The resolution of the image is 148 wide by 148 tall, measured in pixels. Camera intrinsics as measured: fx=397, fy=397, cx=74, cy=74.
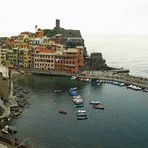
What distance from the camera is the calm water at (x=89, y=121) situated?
174 ft

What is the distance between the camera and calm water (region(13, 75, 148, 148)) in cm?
5316

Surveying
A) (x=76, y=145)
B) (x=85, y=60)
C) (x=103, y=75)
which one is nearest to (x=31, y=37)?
(x=85, y=60)

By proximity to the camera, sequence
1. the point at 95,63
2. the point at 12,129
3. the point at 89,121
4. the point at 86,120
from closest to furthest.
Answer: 1. the point at 12,129
2. the point at 89,121
3. the point at 86,120
4. the point at 95,63

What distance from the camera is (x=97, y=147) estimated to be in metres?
51.0

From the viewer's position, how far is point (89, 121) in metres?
62.2

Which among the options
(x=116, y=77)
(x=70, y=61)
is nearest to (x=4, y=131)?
(x=116, y=77)

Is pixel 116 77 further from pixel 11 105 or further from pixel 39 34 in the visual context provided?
pixel 11 105

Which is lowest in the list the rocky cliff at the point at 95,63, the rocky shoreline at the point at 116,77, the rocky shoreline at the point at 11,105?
the rocky shoreline at the point at 11,105

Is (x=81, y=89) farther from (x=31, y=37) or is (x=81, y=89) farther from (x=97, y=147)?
(x=31, y=37)

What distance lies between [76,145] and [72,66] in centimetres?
5707

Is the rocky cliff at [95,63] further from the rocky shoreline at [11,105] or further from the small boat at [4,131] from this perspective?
the small boat at [4,131]

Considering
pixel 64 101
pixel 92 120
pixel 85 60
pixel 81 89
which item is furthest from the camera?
pixel 85 60

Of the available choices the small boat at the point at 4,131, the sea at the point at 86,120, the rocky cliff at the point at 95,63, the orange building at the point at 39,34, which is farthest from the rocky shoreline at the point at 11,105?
the orange building at the point at 39,34

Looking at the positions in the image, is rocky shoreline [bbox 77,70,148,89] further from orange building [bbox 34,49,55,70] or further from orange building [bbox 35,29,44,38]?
orange building [bbox 35,29,44,38]
